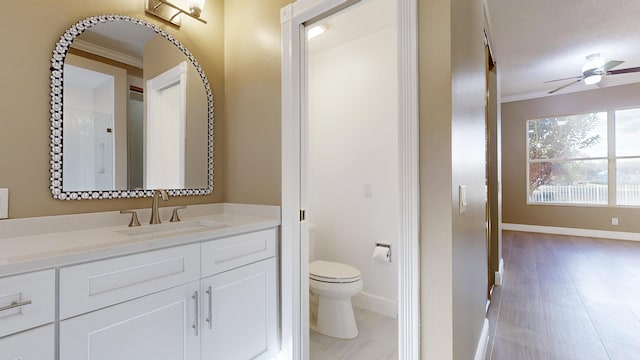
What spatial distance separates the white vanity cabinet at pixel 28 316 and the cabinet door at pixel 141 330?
43mm

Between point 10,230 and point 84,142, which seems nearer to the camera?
point 10,230

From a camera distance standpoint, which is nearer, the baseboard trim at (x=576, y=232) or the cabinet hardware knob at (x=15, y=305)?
the cabinet hardware knob at (x=15, y=305)

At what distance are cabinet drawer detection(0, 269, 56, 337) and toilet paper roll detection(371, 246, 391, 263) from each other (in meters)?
2.07

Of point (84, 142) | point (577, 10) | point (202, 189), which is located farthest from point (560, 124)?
point (84, 142)

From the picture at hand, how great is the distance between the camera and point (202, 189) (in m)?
1.90

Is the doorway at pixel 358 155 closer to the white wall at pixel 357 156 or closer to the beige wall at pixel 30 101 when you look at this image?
the white wall at pixel 357 156

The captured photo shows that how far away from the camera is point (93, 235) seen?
123cm

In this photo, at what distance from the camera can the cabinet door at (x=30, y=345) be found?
0.79 meters

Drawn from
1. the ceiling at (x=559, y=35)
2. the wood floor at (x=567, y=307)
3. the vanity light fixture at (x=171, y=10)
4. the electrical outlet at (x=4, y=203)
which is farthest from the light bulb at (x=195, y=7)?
the wood floor at (x=567, y=307)

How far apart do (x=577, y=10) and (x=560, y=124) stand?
377 centimetres

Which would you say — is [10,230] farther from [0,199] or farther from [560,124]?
[560,124]

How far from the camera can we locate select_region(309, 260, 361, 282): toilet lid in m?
2.08

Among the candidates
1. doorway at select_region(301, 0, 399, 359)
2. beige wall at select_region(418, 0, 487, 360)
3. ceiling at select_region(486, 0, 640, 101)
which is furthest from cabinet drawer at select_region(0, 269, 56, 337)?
ceiling at select_region(486, 0, 640, 101)

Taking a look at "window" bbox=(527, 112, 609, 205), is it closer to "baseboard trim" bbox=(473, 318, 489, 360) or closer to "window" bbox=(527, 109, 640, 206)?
"window" bbox=(527, 109, 640, 206)
